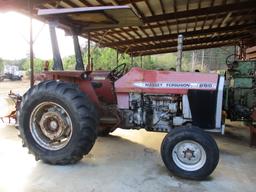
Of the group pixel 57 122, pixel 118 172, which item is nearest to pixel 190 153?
pixel 118 172

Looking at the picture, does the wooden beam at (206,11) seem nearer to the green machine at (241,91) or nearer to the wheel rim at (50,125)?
the green machine at (241,91)

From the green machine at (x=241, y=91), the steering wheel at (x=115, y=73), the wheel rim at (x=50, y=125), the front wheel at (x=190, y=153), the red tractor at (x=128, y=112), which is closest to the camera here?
the front wheel at (x=190, y=153)

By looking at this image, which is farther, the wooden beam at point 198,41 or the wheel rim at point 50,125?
the wooden beam at point 198,41

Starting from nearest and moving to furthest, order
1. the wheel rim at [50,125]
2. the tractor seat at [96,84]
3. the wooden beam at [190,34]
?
1. the wheel rim at [50,125]
2. the tractor seat at [96,84]
3. the wooden beam at [190,34]

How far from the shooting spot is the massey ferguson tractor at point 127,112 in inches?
156

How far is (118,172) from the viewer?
13.4ft

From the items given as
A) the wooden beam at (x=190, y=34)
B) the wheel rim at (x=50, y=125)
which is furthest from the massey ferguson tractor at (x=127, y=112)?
the wooden beam at (x=190, y=34)

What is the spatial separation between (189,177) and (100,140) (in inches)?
89.3

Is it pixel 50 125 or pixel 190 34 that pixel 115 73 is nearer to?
pixel 50 125

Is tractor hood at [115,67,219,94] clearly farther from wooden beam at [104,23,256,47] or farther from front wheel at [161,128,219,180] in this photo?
wooden beam at [104,23,256,47]

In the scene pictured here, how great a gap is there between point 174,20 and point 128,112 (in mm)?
6078

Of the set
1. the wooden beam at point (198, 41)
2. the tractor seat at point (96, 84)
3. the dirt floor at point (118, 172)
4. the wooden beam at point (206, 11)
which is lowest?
the dirt floor at point (118, 172)

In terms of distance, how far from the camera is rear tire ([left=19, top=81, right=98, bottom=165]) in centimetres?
418

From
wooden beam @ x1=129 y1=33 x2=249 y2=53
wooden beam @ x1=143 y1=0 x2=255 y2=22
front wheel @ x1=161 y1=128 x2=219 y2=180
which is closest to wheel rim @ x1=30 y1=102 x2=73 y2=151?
front wheel @ x1=161 y1=128 x2=219 y2=180
